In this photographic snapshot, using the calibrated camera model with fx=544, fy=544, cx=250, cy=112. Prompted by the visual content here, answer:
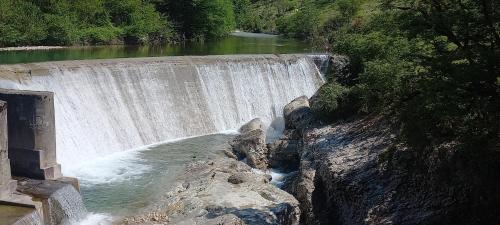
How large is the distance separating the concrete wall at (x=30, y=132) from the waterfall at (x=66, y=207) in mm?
1342

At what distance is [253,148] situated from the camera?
1952 centimetres

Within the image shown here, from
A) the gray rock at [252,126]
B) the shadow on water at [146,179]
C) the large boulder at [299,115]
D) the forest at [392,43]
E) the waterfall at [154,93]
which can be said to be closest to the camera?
the forest at [392,43]

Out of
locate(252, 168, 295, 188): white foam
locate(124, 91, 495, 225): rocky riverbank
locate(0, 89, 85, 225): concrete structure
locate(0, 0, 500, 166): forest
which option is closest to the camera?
locate(0, 0, 500, 166): forest

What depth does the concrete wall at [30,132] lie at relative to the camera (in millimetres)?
14391

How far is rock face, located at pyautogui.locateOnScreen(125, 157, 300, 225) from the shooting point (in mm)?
13344

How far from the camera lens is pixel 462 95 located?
26.4ft

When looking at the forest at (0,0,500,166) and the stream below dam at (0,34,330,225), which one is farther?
the stream below dam at (0,34,330,225)

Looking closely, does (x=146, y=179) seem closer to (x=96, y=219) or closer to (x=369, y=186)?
(x=96, y=219)

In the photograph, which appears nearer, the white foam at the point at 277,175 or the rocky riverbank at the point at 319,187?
the rocky riverbank at the point at 319,187

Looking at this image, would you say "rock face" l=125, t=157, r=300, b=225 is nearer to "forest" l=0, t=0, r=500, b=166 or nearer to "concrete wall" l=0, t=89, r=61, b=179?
"concrete wall" l=0, t=89, r=61, b=179

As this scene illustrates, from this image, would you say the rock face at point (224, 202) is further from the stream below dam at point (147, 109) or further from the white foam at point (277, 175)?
the stream below dam at point (147, 109)

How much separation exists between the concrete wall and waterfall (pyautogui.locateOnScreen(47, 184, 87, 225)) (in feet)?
4.40

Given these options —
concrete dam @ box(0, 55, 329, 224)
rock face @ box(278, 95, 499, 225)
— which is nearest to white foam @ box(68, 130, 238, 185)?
concrete dam @ box(0, 55, 329, 224)

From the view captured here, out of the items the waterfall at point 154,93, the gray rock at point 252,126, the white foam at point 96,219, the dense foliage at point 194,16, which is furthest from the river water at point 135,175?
the dense foliage at point 194,16
